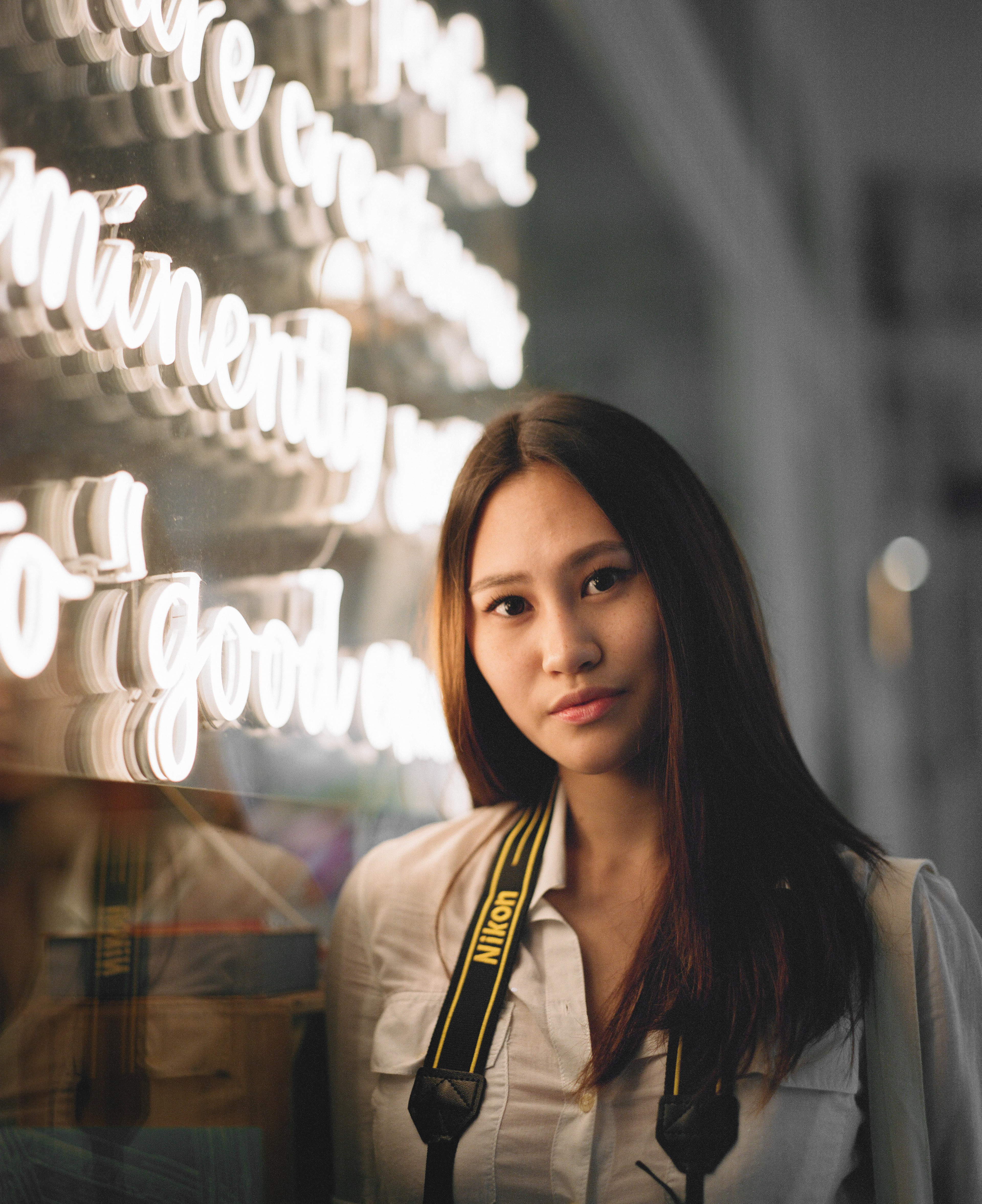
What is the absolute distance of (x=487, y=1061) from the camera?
1038 millimetres

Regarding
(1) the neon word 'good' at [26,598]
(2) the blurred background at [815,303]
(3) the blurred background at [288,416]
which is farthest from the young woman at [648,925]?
(2) the blurred background at [815,303]

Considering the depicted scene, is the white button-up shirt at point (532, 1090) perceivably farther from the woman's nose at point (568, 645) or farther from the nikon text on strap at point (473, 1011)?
the woman's nose at point (568, 645)

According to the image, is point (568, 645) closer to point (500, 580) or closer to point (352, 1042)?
point (500, 580)

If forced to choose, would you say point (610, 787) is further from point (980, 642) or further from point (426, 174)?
point (980, 642)

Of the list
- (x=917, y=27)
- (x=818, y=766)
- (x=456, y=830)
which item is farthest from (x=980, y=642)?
(x=456, y=830)

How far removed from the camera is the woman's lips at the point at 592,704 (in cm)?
104

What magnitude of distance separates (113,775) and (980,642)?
3.54 metres

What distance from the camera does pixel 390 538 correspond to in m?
1.74

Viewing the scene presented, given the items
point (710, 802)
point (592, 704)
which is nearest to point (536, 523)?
point (592, 704)

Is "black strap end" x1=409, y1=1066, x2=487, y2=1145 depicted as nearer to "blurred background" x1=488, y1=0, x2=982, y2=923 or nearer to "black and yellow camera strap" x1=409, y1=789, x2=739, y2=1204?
"black and yellow camera strap" x1=409, y1=789, x2=739, y2=1204

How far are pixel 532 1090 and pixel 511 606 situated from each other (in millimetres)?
492

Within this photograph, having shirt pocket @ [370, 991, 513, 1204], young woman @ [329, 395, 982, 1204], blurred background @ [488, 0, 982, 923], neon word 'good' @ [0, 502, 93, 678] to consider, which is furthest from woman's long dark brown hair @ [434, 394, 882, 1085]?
blurred background @ [488, 0, 982, 923]

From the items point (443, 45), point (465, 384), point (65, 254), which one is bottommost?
point (65, 254)

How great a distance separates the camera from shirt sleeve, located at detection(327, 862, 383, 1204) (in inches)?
44.4
